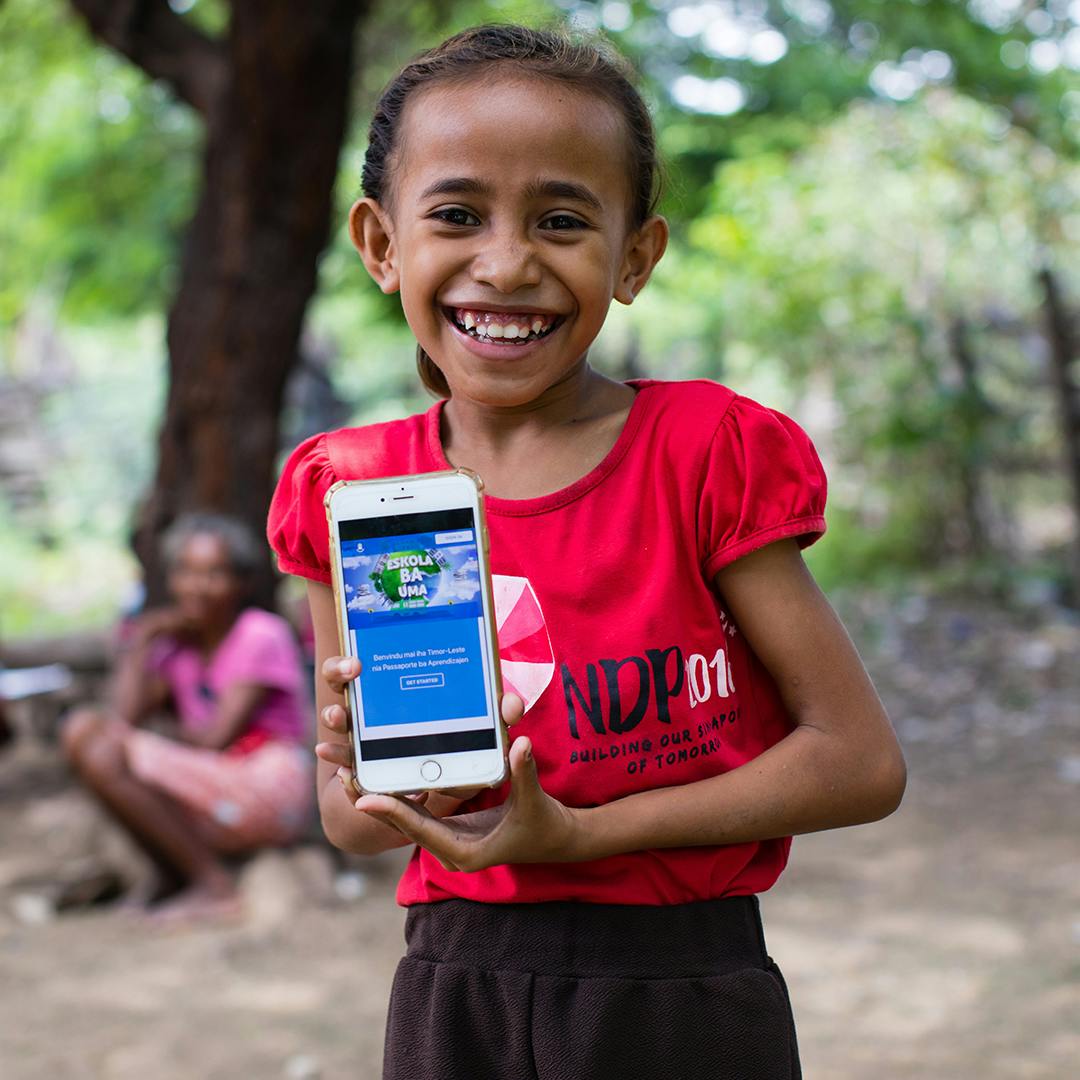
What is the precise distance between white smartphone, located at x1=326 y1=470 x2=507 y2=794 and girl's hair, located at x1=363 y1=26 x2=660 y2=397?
31 centimetres

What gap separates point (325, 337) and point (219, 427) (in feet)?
38.9

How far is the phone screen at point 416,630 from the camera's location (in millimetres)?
1288

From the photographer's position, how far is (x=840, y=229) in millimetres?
8891

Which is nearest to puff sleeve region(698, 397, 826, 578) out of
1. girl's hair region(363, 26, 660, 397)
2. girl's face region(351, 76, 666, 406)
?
girl's face region(351, 76, 666, 406)

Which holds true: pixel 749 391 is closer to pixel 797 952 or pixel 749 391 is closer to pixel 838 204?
pixel 838 204

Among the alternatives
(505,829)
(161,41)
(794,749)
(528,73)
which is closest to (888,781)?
(794,749)

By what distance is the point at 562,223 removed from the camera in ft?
4.57

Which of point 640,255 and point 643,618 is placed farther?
point 640,255

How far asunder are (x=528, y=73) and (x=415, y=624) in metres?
0.54

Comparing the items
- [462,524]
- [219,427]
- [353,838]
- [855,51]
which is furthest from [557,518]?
[855,51]

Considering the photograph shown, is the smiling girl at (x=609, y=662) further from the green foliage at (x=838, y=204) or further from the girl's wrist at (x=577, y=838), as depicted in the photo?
the green foliage at (x=838, y=204)

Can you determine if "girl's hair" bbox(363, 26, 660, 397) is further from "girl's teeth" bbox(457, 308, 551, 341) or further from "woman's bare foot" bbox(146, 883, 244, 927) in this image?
"woman's bare foot" bbox(146, 883, 244, 927)

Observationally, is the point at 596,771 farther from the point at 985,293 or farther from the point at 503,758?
the point at 985,293

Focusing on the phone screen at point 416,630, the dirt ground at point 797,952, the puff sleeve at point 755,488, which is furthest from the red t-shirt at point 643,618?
the dirt ground at point 797,952
